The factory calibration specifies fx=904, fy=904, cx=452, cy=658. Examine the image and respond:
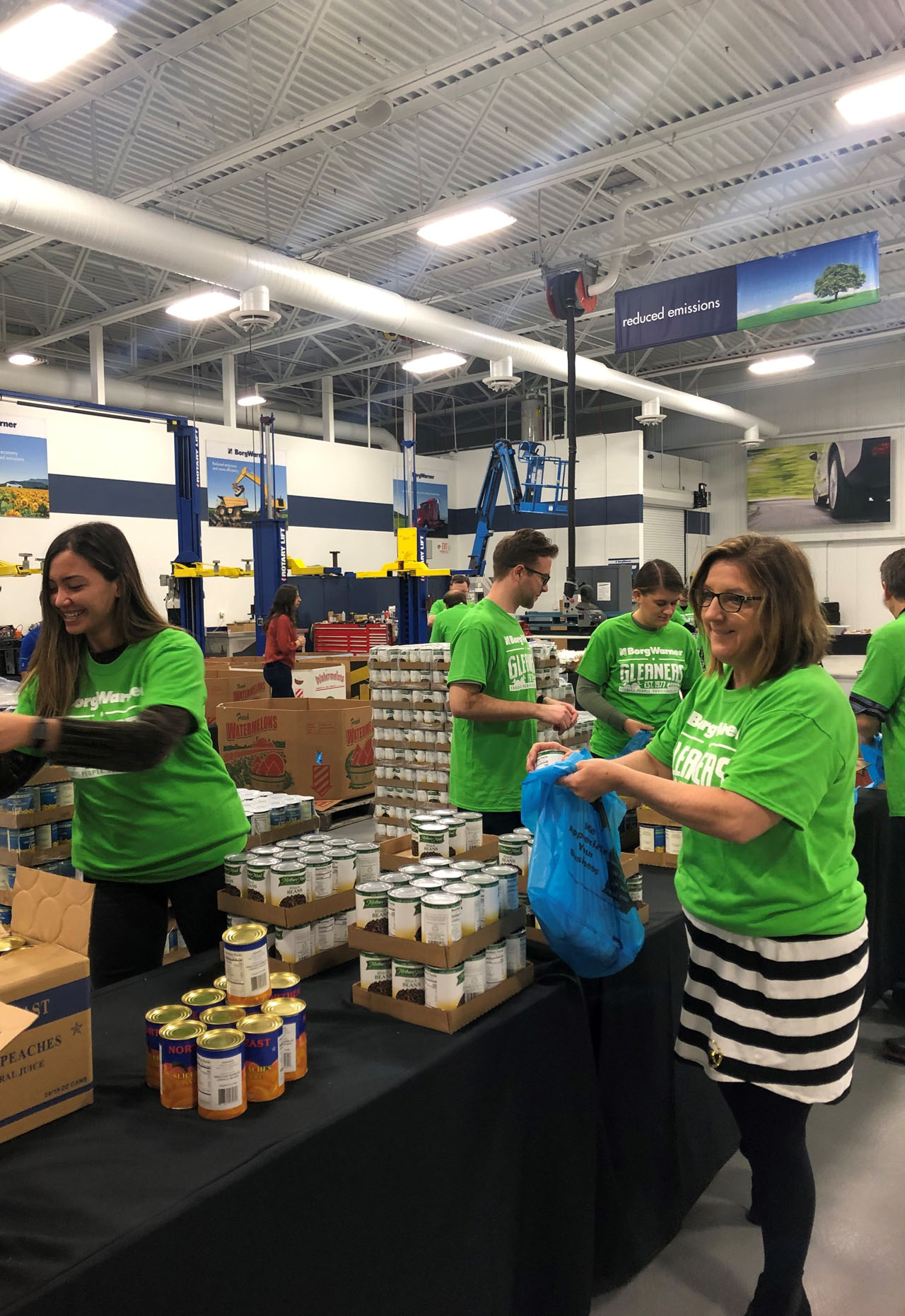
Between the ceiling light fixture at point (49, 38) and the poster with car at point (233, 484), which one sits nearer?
the ceiling light fixture at point (49, 38)

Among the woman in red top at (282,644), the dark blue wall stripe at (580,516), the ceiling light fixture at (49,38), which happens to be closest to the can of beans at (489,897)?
the ceiling light fixture at (49,38)

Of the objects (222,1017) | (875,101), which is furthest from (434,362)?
(222,1017)

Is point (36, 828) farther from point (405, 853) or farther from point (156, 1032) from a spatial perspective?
point (156, 1032)

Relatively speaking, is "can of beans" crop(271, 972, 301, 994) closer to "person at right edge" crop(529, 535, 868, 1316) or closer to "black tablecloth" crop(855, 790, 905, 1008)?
"person at right edge" crop(529, 535, 868, 1316)

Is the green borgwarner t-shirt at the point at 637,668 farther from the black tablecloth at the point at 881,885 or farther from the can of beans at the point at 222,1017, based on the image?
the can of beans at the point at 222,1017

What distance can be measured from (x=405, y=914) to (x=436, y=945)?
0.09 metres

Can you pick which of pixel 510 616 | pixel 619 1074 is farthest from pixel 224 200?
pixel 619 1074

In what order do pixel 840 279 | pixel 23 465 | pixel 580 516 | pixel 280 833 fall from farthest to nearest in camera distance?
1. pixel 580 516
2. pixel 23 465
3. pixel 840 279
4. pixel 280 833

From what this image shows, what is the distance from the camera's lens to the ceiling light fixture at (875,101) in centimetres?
666

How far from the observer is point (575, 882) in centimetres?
177

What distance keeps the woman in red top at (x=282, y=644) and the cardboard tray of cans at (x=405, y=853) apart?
596 centimetres

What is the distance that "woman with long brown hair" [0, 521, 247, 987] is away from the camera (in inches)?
77.0

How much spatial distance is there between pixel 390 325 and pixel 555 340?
585 cm

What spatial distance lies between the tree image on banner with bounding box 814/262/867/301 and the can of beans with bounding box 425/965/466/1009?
27.1 ft
